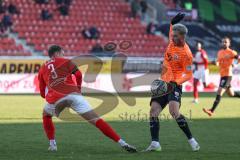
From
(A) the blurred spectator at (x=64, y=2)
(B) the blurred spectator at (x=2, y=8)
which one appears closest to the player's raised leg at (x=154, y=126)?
(B) the blurred spectator at (x=2, y=8)

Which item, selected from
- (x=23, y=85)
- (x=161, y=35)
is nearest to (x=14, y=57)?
(x=23, y=85)

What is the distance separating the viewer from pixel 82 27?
3591 centimetres

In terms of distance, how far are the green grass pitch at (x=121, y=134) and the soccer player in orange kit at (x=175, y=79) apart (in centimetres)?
33

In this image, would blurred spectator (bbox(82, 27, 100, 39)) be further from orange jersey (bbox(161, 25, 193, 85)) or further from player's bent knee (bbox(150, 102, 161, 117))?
player's bent knee (bbox(150, 102, 161, 117))

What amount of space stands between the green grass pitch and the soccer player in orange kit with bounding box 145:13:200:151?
328mm

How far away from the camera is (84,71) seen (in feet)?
97.6

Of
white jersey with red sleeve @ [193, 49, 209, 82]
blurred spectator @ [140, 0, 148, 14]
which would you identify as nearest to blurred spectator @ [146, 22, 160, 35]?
blurred spectator @ [140, 0, 148, 14]

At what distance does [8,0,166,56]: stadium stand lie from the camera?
1352 inches

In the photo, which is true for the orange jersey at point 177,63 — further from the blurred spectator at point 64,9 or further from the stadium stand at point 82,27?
the blurred spectator at point 64,9

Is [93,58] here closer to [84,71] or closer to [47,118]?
[84,71]

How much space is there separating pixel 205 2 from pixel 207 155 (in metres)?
31.8

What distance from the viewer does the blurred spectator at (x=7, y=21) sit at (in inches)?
1280

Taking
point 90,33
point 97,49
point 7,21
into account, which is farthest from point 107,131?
point 90,33

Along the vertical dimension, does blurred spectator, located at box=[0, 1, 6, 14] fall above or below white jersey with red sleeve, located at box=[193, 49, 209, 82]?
above
